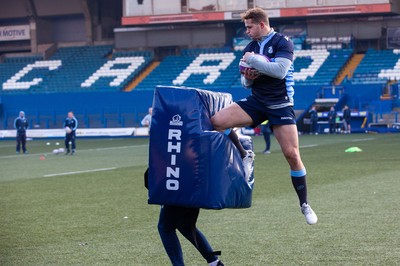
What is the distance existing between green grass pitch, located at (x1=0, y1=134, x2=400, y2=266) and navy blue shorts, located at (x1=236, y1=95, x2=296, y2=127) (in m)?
1.33

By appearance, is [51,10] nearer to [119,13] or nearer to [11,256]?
[119,13]

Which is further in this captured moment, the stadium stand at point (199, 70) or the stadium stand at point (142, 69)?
the stadium stand at point (199, 70)

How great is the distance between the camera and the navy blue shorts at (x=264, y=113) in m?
7.95

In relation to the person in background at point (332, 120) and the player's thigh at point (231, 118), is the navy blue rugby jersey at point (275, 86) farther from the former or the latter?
the person in background at point (332, 120)

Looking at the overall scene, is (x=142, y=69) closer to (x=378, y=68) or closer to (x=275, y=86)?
(x=378, y=68)

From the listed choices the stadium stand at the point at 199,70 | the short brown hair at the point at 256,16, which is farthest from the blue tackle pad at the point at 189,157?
the stadium stand at the point at 199,70

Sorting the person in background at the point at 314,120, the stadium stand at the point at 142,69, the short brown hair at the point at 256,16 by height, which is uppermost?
the short brown hair at the point at 256,16

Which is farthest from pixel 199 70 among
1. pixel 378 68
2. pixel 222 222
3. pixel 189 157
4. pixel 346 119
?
pixel 189 157

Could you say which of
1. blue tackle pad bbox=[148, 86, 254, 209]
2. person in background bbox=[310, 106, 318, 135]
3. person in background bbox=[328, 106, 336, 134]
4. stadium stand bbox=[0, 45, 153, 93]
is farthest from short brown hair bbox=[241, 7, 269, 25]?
stadium stand bbox=[0, 45, 153, 93]

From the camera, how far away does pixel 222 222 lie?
11.5 metres

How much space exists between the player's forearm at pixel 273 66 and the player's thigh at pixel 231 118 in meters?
0.39

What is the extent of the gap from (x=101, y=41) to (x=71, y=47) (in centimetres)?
223

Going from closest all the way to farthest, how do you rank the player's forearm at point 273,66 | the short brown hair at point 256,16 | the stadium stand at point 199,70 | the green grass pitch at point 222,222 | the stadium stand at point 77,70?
the player's forearm at point 273,66
the short brown hair at point 256,16
the green grass pitch at point 222,222
the stadium stand at point 199,70
the stadium stand at point 77,70

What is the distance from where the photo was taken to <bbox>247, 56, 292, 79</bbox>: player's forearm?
7750mm
